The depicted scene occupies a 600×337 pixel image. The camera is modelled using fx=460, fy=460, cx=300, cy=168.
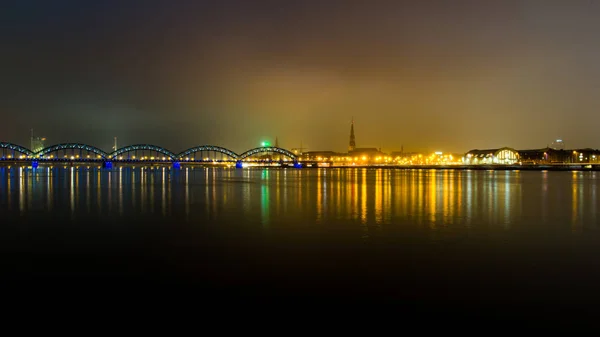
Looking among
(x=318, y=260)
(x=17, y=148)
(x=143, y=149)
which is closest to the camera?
(x=318, y=260)

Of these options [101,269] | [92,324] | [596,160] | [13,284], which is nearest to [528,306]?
[92,324]

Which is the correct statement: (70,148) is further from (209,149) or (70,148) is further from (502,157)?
(502,157)

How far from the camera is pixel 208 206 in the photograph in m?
22.0

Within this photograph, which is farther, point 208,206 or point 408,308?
point 208,206

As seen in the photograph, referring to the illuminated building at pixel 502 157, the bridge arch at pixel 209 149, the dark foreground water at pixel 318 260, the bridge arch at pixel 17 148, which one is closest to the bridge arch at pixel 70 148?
the bridge arch at pixel 17 148

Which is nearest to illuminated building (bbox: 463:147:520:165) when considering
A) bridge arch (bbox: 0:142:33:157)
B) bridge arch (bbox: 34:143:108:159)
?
bridge arch (bbox: 34:143:108:159)

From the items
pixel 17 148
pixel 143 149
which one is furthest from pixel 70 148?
pixel 143 149

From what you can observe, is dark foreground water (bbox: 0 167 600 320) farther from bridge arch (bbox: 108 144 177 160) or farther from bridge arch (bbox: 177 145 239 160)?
bridge arch (bbox: 177 145 239 160)

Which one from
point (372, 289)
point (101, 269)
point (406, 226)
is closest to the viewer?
point (372, 289)

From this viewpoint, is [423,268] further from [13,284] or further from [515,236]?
[13,284]

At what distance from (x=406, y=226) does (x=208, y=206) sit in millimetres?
10441

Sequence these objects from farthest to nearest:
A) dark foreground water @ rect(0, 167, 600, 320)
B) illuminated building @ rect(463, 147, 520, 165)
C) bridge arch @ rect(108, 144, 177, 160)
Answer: illuminated building @ rect(463, 147, 520, 165) → bridge arch @ rect(108, 144, 177, 160) → dark foreground water @ rect(0, 167, 600, 320)

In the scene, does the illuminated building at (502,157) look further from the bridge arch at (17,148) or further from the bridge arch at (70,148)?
the bridge arch at (17,148)

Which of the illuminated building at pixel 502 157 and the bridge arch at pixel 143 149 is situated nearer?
the bridge arch at pixel 143 149
